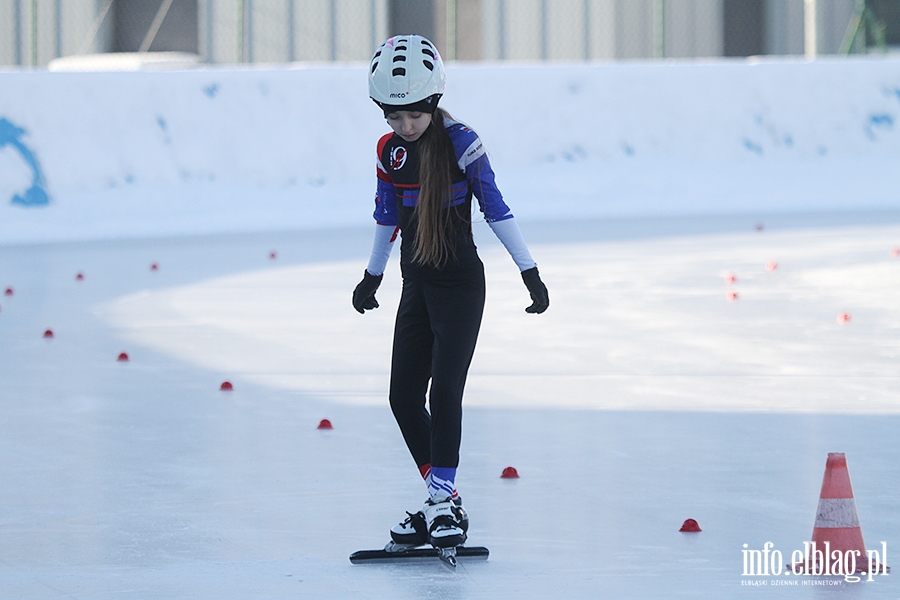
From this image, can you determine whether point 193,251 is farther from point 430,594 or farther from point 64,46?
point 64,46

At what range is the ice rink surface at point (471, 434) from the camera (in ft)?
11.2

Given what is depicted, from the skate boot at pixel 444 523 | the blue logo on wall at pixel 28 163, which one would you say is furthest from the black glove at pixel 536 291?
the blue logo on wall at pixel 28 163

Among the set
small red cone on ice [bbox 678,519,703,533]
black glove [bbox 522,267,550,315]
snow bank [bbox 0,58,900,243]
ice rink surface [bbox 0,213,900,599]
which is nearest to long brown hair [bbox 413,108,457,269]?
black glove [bbox 522,267,550,315]

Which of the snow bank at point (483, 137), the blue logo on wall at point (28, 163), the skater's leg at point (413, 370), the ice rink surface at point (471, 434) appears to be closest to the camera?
the ice rink surface at point (471, 434)

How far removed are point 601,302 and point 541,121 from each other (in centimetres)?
679

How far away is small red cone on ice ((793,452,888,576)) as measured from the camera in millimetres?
3240

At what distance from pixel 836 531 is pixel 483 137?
11.7 m

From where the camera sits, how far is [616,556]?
346cm

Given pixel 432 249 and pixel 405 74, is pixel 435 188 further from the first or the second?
pixel 405 74

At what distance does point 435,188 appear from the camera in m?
3.46

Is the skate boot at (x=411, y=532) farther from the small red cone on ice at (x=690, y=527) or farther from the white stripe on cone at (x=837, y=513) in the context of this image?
the white stripe on cone at (x=837, y=513)

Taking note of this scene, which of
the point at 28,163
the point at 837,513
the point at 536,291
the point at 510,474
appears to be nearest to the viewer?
the point at 837,513

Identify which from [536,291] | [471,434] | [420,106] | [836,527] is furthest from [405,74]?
[471,434]

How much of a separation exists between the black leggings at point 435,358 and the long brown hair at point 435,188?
0.15m
